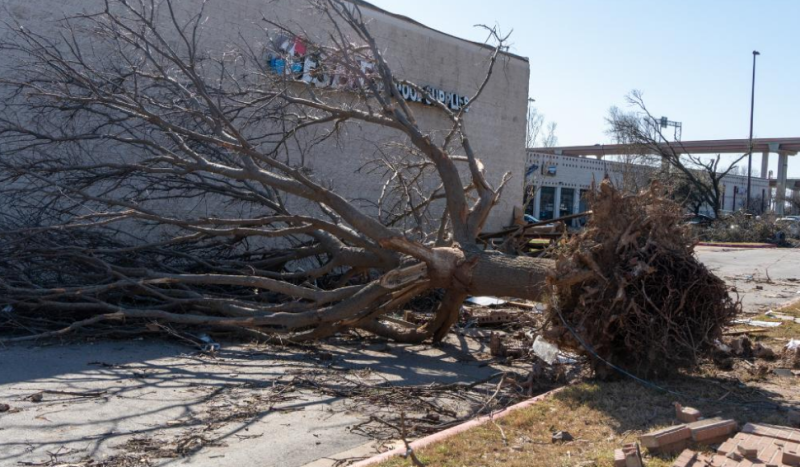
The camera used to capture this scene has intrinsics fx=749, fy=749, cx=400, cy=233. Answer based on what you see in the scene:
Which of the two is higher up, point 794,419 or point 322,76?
point 322,76

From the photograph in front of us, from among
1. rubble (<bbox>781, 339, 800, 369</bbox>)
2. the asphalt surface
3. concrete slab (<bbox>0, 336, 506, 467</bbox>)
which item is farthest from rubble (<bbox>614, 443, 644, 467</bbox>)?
rubble (<bbox>781, 339, 800, 369</bbox>)

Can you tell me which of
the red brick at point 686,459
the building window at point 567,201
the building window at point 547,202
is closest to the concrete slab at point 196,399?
the red brick at point 686,459

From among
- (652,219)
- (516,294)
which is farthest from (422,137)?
(652,219)

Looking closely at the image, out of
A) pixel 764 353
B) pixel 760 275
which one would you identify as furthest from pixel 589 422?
pixel 760 275

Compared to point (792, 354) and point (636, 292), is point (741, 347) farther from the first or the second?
point (636, 292)

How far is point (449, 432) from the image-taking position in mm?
5352

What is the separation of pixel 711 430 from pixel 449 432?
1.74 metres

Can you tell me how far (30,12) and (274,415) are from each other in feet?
29.1

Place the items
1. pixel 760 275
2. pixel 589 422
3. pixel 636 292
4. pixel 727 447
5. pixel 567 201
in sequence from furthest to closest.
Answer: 1. pixel 567 201
2. pixel 760 275
3. pixel 636 292
4. pixel 589 422
5. pixel 727 447

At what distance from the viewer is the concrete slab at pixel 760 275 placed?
1353 centimetres

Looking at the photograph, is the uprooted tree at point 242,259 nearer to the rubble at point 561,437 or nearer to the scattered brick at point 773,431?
the scattered brick at point 773,431

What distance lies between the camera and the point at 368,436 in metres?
5.44

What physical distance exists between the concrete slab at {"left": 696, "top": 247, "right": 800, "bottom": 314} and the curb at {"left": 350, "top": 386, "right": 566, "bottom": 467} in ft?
10.4

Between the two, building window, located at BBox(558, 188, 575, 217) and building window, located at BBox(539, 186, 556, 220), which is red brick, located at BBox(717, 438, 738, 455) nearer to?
building window, located at BBox(539, 186, 556, 220)
